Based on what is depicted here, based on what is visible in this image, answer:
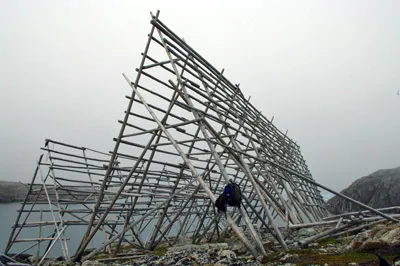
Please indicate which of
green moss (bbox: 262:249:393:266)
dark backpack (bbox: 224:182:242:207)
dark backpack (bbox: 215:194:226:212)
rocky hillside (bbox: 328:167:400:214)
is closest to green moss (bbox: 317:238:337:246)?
green moss (bbox: 262:249:393:266)

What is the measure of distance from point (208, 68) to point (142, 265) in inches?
283

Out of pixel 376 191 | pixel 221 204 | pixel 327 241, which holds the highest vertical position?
pixel 376 191

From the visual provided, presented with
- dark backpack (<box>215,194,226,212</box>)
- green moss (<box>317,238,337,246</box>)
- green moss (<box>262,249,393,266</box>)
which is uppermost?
dark backpack (<box>215,194,226,212</box>)

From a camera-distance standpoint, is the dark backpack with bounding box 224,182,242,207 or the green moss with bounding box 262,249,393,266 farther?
the dark backpack with bounding box 224,182,242,207

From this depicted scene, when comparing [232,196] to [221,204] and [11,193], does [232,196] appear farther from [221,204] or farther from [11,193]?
[11,193]

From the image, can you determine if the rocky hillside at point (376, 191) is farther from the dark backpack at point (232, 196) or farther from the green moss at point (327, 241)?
the dark backpack at point (232, 196)

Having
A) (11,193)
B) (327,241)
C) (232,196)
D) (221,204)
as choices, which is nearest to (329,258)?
(232,196)

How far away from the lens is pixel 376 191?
47.8 metres

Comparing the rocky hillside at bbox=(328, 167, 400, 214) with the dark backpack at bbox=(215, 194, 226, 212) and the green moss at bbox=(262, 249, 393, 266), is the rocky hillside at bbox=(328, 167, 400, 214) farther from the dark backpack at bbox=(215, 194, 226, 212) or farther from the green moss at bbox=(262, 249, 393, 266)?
the dark backpack at bbox=(215, 194, 226, 212)

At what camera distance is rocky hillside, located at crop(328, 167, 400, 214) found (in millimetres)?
44497

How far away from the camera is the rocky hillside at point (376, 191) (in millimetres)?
44497

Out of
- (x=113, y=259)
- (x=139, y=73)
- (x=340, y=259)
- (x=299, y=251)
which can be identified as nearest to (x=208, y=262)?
(x=299, y=251)

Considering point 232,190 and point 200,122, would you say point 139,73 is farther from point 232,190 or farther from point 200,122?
point 232,190

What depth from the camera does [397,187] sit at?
45031 mm
